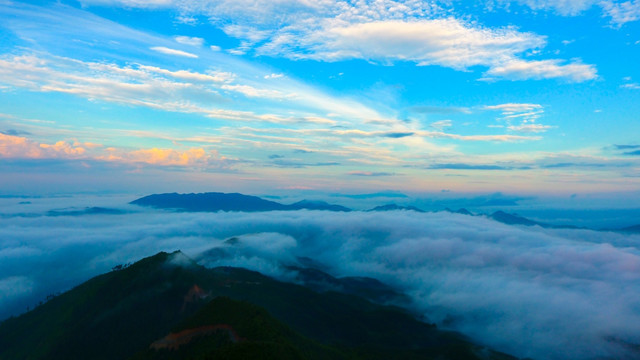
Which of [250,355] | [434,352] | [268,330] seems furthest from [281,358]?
[434,352]

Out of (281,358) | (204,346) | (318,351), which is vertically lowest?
(318,351)

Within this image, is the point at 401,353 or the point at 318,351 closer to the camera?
the point at 318,351

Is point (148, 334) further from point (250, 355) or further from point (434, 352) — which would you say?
point (434, 352)

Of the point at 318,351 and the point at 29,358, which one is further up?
the point at 318,351

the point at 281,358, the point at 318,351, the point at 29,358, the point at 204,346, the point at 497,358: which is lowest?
the point at 29,358

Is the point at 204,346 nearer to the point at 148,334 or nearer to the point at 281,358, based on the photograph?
the point at 281,358

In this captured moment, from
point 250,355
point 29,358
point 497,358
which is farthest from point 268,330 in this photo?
point 29,358

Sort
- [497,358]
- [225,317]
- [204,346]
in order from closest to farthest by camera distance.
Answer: [204,346] < [225,317] < [497,358]

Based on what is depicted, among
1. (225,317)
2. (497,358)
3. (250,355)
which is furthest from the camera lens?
(497,358)

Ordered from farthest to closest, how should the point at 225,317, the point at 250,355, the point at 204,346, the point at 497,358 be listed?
the point at 497,358 → the point at 225,317 → the point at 204,346 → the point at 250,355
